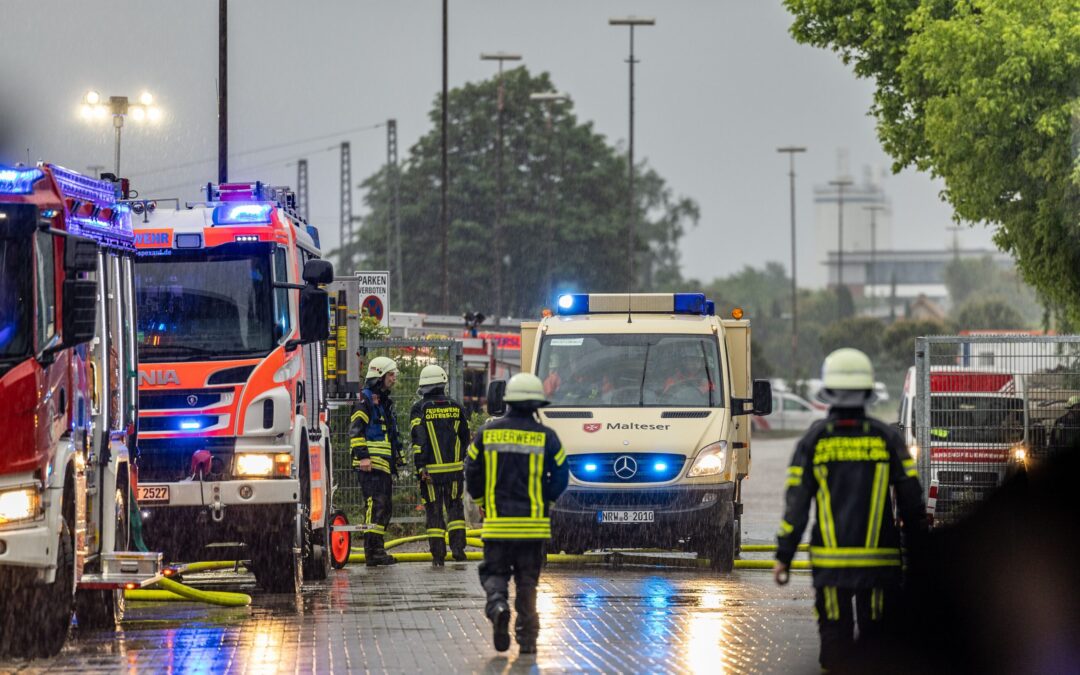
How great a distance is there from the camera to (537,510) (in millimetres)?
11406

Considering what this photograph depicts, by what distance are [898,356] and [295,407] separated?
81638mm

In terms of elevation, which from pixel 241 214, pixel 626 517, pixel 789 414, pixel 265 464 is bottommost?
pixel 789 414

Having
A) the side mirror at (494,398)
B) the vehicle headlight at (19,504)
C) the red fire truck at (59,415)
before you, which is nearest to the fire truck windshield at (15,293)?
the red fire truck at (59,415)

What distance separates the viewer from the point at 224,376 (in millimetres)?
14820

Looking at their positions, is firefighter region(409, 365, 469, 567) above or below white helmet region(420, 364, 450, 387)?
below

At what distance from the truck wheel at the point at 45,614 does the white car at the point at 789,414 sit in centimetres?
5668

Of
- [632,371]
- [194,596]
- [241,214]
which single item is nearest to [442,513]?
[632,371]

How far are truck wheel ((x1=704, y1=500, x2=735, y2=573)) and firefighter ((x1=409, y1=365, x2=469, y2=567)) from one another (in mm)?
2406

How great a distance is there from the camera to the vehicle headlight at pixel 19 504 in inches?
420

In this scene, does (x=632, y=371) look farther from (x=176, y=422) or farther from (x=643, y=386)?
(x=176, y=422)

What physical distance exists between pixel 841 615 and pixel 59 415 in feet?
16.1

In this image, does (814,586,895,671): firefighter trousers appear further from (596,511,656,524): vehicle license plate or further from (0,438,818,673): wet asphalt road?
(596,511,656,524): vehicle license plate

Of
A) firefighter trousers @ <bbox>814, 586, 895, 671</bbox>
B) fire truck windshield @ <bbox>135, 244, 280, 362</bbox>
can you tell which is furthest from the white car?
firefighter trousers @ <bbox>814, 586, 895, 671</bbox>

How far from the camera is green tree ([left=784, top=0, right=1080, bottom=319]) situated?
89.8 ft
